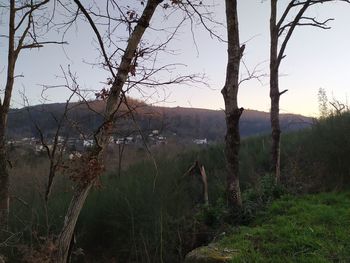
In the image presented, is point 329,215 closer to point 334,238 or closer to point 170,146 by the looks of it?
point 334,238

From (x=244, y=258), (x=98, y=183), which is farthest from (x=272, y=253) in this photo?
(x=98, y=183)

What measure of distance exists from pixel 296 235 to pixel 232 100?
112 inches

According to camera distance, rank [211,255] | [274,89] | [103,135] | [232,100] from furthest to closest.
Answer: [274,89] → [232,100] → [211,255] → [103,135]

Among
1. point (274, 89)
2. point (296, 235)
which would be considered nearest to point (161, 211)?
point (296, 235)

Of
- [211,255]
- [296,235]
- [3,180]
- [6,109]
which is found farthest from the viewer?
[6,109]

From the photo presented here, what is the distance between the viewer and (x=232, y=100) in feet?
28.1

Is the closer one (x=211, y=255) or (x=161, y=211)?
(x=211, y=255)

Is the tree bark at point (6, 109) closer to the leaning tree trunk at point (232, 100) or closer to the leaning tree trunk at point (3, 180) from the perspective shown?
the leaning tree trunk at point (3, 180)

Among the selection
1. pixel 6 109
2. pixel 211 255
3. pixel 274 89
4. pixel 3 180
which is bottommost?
pixel 211 255

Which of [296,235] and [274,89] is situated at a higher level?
[274,89]

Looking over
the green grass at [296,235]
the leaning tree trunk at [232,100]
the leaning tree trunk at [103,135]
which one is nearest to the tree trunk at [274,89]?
the green grass at [296,235]

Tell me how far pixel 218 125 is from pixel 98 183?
25.0m

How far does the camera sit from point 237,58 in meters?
8.67

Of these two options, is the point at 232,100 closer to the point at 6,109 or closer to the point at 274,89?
the point at 274,89
